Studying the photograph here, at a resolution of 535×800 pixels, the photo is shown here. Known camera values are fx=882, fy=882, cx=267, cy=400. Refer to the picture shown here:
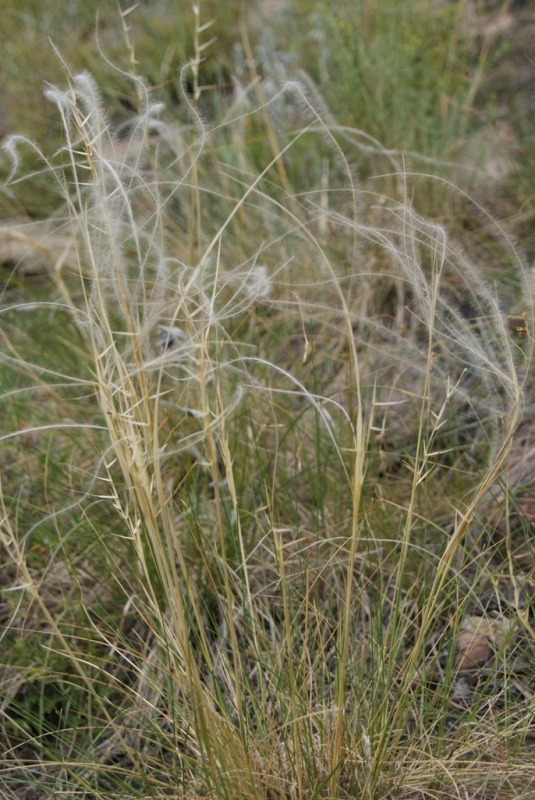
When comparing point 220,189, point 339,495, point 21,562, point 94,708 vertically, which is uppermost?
point 21,562

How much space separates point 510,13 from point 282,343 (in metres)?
2.39

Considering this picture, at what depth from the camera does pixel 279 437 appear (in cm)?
195

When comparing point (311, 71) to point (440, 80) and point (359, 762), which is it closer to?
point (440, 80)

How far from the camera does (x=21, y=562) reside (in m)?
1.14

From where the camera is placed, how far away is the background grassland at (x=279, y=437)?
50.3 inches

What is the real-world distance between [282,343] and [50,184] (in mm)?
1551

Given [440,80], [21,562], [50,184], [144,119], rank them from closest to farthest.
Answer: [21,562], [144,119], [440,80], [50,184]

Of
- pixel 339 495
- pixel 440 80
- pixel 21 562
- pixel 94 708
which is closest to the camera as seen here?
pixel 21 562

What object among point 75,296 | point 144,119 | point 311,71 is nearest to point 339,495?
point 144,119

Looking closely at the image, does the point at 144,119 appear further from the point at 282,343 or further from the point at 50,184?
the point at 50,184

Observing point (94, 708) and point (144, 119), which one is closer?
point (144, 119)

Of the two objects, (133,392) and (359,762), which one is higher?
(133,392)

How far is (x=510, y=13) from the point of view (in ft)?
12.7

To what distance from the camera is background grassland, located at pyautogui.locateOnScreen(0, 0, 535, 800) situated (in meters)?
1.28
